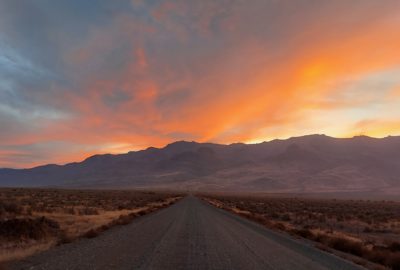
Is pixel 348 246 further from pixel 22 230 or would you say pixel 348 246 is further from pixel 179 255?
pixel 22 230

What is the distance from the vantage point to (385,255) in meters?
15.6

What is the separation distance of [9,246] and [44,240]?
215 centimetres

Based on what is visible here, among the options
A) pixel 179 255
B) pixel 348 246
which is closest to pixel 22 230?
pixel 179 255

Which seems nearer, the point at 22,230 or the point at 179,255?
the point at 179,255

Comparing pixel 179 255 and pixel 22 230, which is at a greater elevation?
pixel 22 230

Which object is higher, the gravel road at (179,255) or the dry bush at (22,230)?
the dry bush at (22,230)

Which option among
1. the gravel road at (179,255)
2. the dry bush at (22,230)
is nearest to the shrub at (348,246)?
the gravel road at (179,255)

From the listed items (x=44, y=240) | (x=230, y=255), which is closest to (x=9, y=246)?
(x=44, y=240)

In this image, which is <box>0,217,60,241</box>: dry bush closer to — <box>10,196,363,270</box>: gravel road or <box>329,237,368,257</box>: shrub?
<box>10,196,363,270</box>: gravel road

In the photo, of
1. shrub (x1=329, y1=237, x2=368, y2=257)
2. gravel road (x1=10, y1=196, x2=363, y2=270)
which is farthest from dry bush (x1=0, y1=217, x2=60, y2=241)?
shrub (x1=329, y1=237, x2=368, y2=257)

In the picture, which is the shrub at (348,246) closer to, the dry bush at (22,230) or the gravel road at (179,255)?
the gravel road at (179,255)

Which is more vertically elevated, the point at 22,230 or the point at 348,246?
the point at 22,230

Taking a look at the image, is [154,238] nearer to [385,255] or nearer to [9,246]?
[9,246]

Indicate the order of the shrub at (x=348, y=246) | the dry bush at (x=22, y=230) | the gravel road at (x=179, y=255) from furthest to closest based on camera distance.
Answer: the dry bush at (x=22, y=230)
the shrub at (x=348, y=246)
the gravel road at (x=179, y=255)
